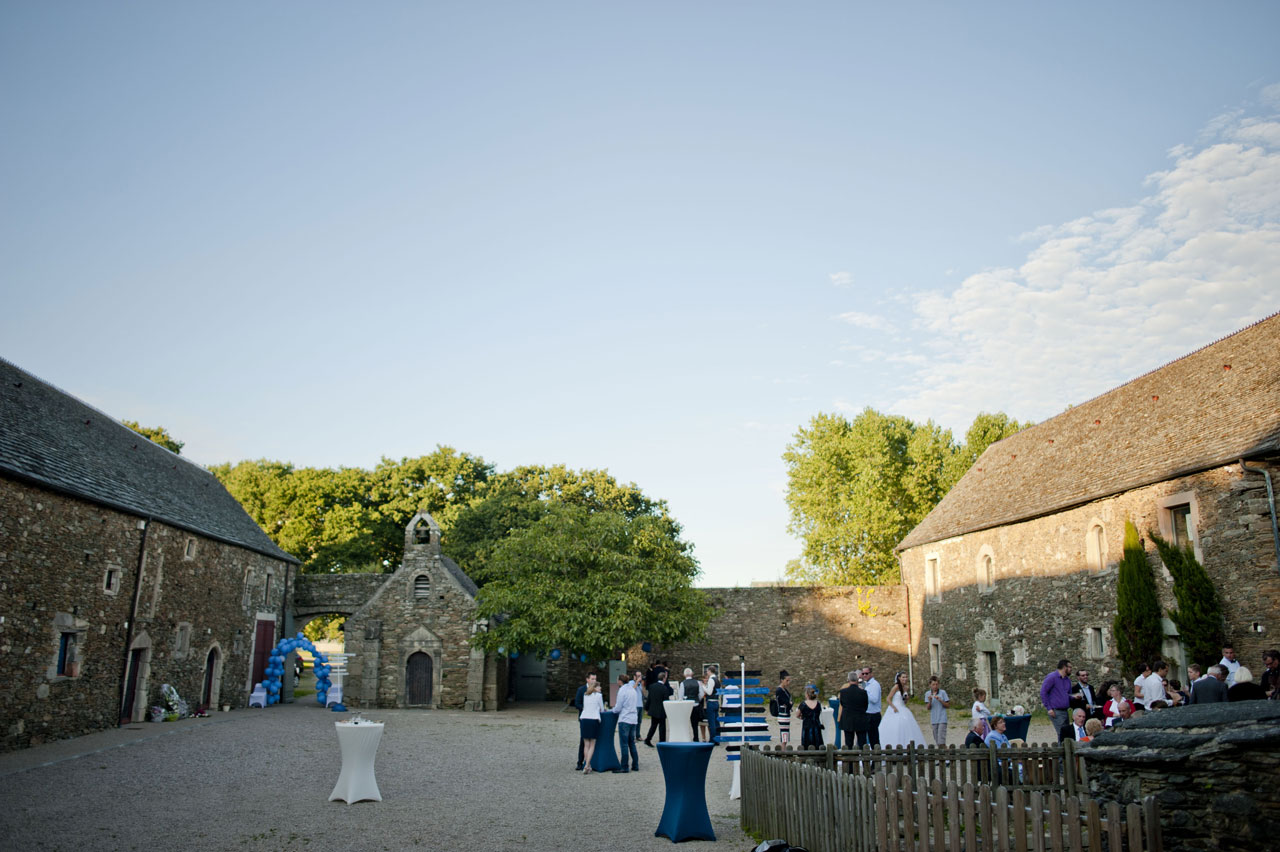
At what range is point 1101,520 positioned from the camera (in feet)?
64.9

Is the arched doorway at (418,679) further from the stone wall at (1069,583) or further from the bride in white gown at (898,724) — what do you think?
the bride in white gown at (898,724)

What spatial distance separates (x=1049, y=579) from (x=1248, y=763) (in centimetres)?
1690

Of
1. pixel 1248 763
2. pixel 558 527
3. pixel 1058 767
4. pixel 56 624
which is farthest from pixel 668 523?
pixel 1248 763

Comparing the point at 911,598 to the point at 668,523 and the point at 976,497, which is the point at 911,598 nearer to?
the point at 976,497

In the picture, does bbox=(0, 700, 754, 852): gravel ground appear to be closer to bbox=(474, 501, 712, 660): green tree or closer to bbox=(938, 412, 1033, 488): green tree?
bbox=(474, 501, 712, 660): green tree

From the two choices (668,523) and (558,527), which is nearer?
(558,527)

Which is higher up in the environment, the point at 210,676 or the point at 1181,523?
the point at 1181,523

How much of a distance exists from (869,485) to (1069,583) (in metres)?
19.9

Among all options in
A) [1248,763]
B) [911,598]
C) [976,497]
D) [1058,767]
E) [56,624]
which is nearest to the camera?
[1248,763]

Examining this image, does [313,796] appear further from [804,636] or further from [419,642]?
[804,636]

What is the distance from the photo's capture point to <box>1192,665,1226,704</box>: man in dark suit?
33.7 ft

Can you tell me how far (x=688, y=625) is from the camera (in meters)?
25.6

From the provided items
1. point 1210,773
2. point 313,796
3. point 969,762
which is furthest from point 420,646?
point 1210,773

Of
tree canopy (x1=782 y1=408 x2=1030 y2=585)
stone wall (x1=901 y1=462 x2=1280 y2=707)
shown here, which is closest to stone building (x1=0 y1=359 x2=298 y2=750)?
stone wall (x1=901 y1=462 x2=1280 y2=707)
